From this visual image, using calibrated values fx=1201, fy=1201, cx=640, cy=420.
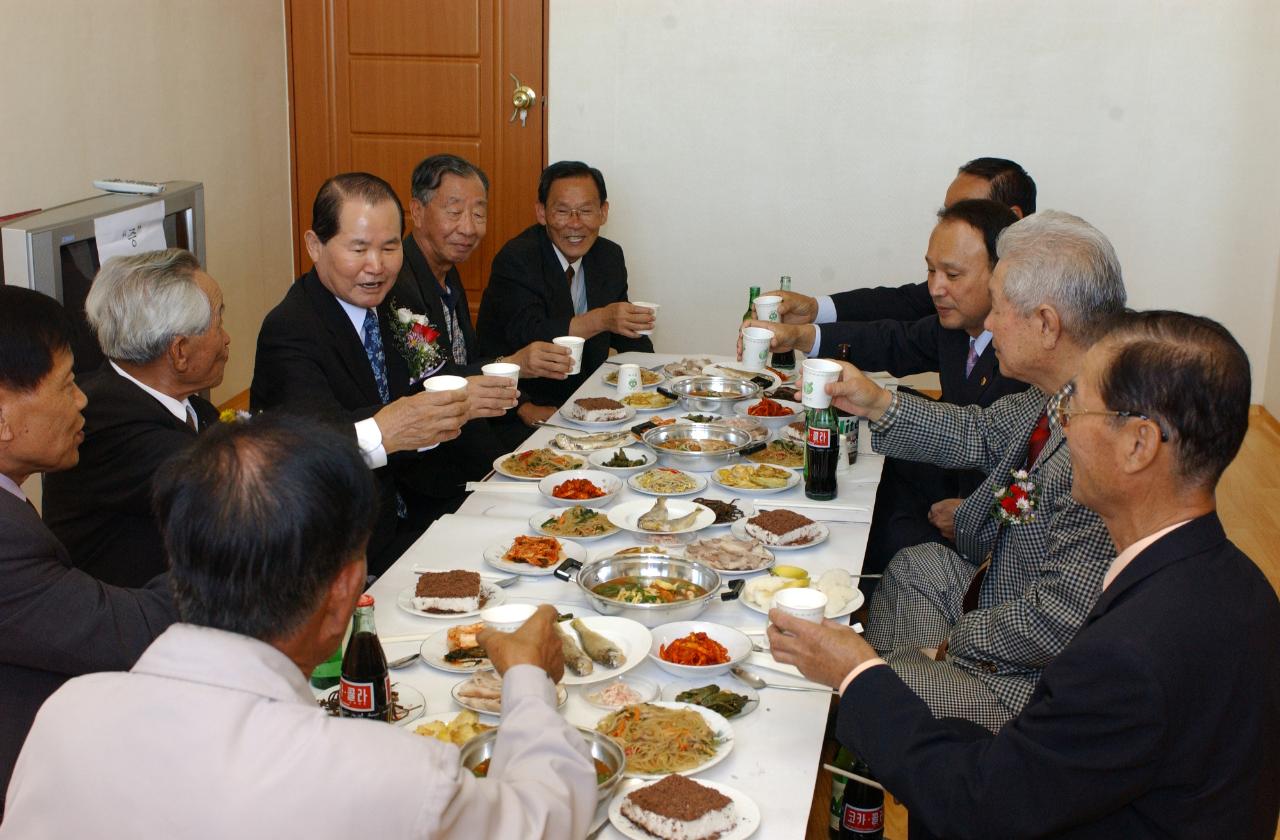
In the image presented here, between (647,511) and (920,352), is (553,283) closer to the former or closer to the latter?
(920,352)

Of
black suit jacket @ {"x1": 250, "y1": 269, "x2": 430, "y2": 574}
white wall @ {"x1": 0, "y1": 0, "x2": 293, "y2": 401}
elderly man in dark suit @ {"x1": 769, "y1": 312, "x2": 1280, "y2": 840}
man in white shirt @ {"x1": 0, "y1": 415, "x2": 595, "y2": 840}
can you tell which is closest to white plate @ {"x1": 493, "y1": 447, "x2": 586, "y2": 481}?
black suit jacket @ {"x1": 250, "y1": 269, "x2": 430, "y2": 574}

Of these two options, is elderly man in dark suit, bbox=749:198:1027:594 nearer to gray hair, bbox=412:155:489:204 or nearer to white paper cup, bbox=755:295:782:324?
white paper cup, bbox=755:295:782:324

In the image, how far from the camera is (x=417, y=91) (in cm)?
681

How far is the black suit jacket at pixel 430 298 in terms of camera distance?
377cm

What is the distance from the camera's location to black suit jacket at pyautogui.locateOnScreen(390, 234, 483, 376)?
3770 millimetres

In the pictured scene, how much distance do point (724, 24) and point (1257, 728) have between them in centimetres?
551

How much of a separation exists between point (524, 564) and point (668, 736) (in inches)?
29.4

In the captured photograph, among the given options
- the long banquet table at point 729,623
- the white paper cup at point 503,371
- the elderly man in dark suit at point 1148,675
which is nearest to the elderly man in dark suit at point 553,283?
the white paper cup at point 503,371

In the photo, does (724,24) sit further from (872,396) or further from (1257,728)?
(1257,728)

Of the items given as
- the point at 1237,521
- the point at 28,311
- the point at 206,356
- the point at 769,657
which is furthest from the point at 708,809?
the point at 1237,521

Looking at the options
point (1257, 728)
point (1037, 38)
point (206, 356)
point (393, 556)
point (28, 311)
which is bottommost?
point (393, 556)

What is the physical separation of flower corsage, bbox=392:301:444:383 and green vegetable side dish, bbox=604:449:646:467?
2.54 ft

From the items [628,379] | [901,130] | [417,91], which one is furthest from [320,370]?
[901,130]

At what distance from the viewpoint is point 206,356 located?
2.60 metres
